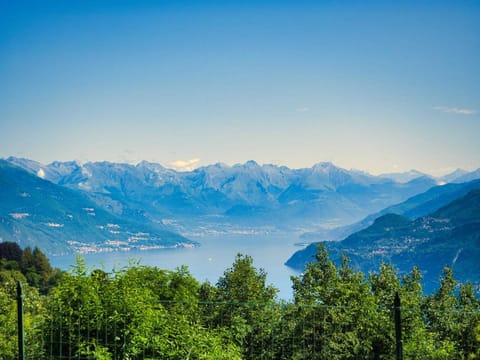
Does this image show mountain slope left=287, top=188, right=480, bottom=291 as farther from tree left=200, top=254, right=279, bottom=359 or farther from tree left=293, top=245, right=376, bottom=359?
tree left=293, top=245, right=376, bottom=359

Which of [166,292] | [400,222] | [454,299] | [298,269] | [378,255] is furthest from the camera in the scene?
[400,222]

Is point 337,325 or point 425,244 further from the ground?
point 425,244

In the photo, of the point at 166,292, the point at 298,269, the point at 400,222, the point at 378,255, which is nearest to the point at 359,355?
the point at 166,292

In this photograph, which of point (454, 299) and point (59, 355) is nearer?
point (59, 355)

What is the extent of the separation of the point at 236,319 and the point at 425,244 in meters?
147

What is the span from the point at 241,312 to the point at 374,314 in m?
3.79

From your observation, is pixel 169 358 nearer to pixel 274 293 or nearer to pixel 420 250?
pixel 274 293

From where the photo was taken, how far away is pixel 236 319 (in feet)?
40.3

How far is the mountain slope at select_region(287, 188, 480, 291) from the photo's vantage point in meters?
130

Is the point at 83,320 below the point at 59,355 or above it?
above

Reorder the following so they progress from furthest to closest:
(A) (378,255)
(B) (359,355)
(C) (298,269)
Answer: (A) (378,255)
(C) (298,269)
(B) (359,355)

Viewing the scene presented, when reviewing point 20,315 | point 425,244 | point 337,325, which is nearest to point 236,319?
point 337,325

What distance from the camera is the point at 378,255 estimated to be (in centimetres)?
15725

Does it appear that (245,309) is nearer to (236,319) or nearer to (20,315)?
(236,319)
